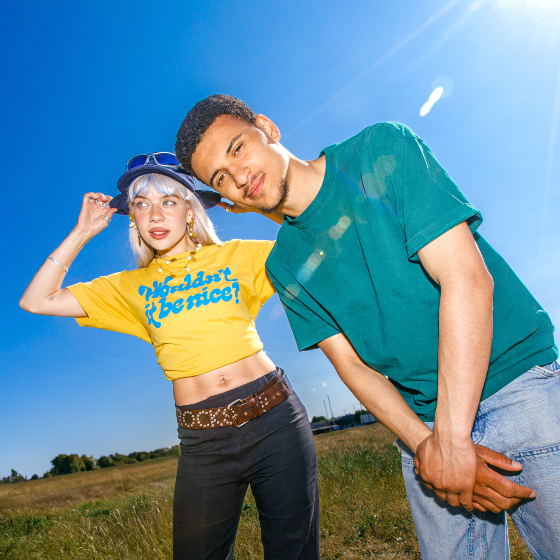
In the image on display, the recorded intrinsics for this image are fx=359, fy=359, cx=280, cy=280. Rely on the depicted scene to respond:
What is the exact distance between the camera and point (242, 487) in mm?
2193

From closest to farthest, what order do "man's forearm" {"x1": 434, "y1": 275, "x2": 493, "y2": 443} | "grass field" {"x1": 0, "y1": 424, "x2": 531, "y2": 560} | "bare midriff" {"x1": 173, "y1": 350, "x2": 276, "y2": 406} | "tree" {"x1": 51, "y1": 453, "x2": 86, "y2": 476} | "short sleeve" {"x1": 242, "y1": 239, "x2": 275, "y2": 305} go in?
"man's forearm" {"x1": 434, "y1": 275, "x2": 493, "y2": 443}, "bare midriff" {"x1": 173, "y1": 350, "x2": 276, "y2": 406}, "short sleeve" {"x1": 242, "y1": 239, "x2": 275, "y2": 305}, "grass field" {"x1": 0, "y1": 424, "x2": 531, "y2": 560}, "tree" {"x1": 51, "y1": 453, "x2": 86, "y2": 476}

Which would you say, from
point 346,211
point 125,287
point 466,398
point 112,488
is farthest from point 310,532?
point 112,488

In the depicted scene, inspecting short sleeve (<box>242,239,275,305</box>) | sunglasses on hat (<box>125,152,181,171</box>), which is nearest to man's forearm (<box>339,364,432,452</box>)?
short sleeve (<box>242,239,275,305</box>)

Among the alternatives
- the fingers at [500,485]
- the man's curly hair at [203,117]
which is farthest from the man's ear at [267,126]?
the fingers at [500,485]

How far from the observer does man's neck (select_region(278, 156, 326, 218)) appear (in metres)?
1.88

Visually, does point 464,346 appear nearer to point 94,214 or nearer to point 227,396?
point 227,396

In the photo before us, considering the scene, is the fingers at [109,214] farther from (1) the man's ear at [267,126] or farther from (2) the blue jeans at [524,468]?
(2) the blue jeans at [524,468]

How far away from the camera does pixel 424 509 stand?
66.5 inches

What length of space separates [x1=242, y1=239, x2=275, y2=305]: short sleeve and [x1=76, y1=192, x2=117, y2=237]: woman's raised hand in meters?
1.34

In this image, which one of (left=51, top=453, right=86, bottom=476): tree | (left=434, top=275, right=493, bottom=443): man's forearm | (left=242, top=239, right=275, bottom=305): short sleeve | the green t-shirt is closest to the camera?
(left=434, top=275, right=493, bottom=443): man's forearm

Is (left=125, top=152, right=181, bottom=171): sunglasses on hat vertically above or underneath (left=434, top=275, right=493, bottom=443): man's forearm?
above

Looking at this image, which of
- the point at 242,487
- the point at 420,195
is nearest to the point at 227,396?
the point at 242,487

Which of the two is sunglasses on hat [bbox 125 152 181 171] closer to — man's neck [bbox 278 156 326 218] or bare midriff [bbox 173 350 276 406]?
man's neck [bbox 278 156 326 218]

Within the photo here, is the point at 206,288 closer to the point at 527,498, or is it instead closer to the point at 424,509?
the point at 424,509
